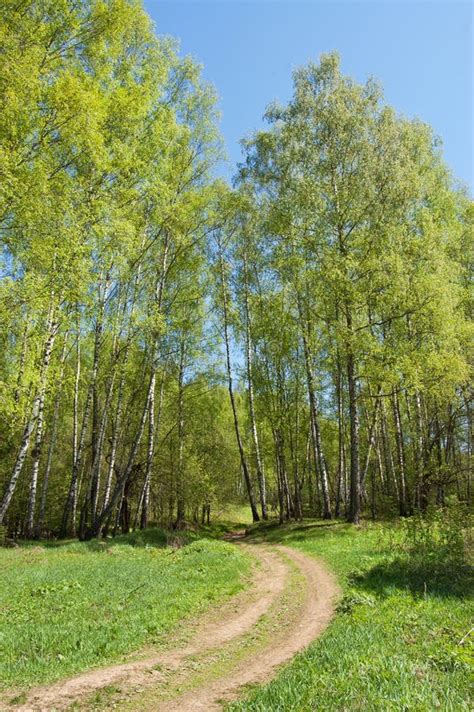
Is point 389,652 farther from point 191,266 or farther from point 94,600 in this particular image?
point 191,266

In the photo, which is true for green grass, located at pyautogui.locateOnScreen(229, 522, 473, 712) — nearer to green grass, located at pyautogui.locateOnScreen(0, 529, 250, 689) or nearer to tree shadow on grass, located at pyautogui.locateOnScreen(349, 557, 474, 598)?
tree shadow on grass, located at pyautogui.locateOnScreen(349, 557, 474, 598)

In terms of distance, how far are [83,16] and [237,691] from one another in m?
18.2

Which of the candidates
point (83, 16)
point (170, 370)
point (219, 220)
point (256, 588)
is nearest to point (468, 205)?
point (219, 220)

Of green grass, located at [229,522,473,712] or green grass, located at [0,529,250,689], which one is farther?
green grass, located at [0,529,250,689]

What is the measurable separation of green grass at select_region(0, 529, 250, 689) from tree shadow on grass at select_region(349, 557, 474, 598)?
3625 millimetres

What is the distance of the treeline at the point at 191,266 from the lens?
13148 millimetres

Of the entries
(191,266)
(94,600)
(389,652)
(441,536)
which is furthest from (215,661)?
(191,266)

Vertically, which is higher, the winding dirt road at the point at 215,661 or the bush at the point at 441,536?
the bush at the point at 441,536

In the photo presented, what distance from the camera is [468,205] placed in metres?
32.4

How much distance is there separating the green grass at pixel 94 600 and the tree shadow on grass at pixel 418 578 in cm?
362

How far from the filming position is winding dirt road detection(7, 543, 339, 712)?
21.1 feet

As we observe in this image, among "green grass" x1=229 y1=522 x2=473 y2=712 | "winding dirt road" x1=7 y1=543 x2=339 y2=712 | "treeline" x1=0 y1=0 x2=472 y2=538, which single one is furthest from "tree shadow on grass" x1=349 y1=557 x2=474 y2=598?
"treeline" x1=0 y1=0 x2=472 y2=538

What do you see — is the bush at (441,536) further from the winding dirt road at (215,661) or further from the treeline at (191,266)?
the treeline at (191,266)

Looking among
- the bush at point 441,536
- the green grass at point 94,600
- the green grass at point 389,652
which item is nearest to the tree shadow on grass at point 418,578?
the green grass at point 389,652
